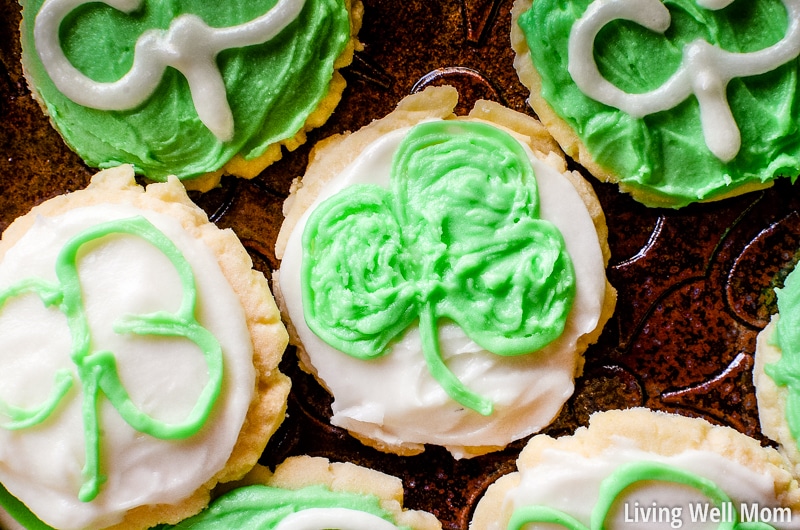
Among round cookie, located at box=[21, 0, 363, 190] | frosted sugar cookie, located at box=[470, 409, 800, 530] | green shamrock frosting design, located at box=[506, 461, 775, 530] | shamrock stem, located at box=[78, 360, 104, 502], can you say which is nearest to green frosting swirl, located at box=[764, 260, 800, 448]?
frosted sugar cookie, located at box=[470, 409, 800, 530]

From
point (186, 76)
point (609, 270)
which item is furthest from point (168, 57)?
point (609, 270)

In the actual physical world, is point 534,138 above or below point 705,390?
above

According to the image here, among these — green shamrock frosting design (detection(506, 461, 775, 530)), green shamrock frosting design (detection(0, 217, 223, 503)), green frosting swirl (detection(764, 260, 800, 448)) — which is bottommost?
green shamrock frosting design (detection(506, 461, 775, 530))

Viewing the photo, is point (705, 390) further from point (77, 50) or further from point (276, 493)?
point (77, 50)

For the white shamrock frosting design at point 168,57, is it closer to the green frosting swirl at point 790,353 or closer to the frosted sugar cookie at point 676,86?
the frosted sugar cookie at point 676,86

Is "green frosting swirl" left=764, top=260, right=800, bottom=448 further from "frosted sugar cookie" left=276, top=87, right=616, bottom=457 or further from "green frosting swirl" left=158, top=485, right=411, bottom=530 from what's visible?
"green frosting swirl" left=158, top=485, right=411, bottom=530

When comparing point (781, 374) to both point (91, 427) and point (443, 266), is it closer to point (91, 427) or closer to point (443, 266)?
point (443, 266)

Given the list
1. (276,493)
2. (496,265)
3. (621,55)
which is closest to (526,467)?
(496,265)
